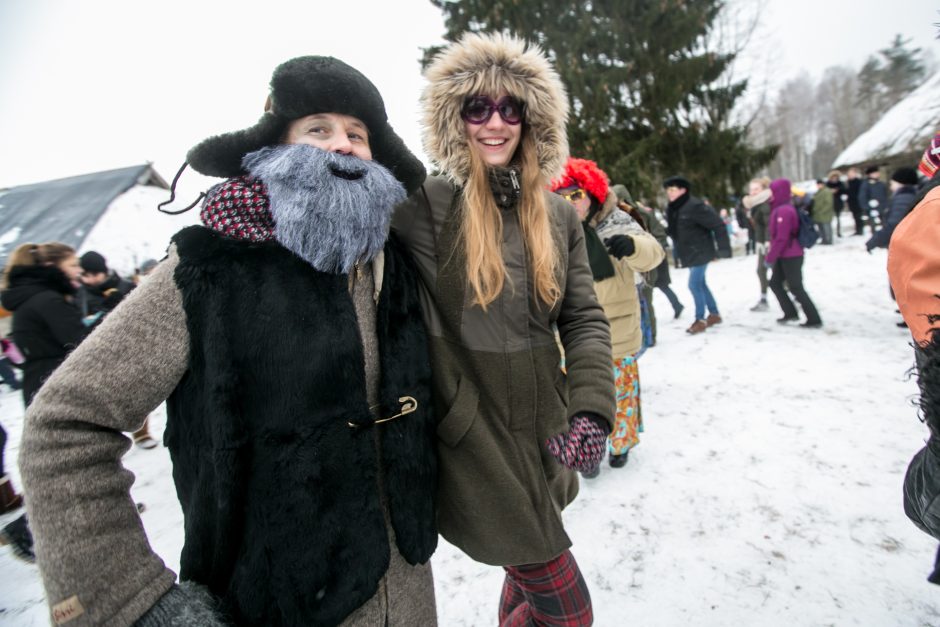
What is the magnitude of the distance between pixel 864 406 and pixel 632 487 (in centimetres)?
218

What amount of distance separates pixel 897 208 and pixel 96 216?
53.4 feet

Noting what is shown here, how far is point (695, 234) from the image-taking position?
6.04 m

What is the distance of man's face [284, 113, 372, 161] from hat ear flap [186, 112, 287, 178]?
37 millimetres

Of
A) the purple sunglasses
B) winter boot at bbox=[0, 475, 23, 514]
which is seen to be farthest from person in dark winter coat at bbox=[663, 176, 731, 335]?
winter boot at bbox=[0, 475, 23, 514]

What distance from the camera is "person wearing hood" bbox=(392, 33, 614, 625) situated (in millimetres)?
1292

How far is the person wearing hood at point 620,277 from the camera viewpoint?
2.93 m

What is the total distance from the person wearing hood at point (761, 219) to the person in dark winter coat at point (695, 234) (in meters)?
1.12

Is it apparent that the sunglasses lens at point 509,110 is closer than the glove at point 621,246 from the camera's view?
Yes

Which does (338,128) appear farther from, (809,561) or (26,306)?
(26,306)

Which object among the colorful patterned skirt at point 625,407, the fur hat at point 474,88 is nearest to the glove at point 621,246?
the colorful patterned skirt at point 625,407

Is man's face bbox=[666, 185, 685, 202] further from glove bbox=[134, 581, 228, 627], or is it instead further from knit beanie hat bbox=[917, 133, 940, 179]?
glove bbox=[134, 581, 228, 627]

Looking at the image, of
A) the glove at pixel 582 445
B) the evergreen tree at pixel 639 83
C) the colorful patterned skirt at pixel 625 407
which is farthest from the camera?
the evergreen tree at pixel 639 83

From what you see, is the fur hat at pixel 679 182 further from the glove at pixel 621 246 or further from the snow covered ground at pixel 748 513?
the glove at pixel 621 246

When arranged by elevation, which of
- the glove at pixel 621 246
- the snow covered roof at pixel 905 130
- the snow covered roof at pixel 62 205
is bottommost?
the glove at pixel 621 246
